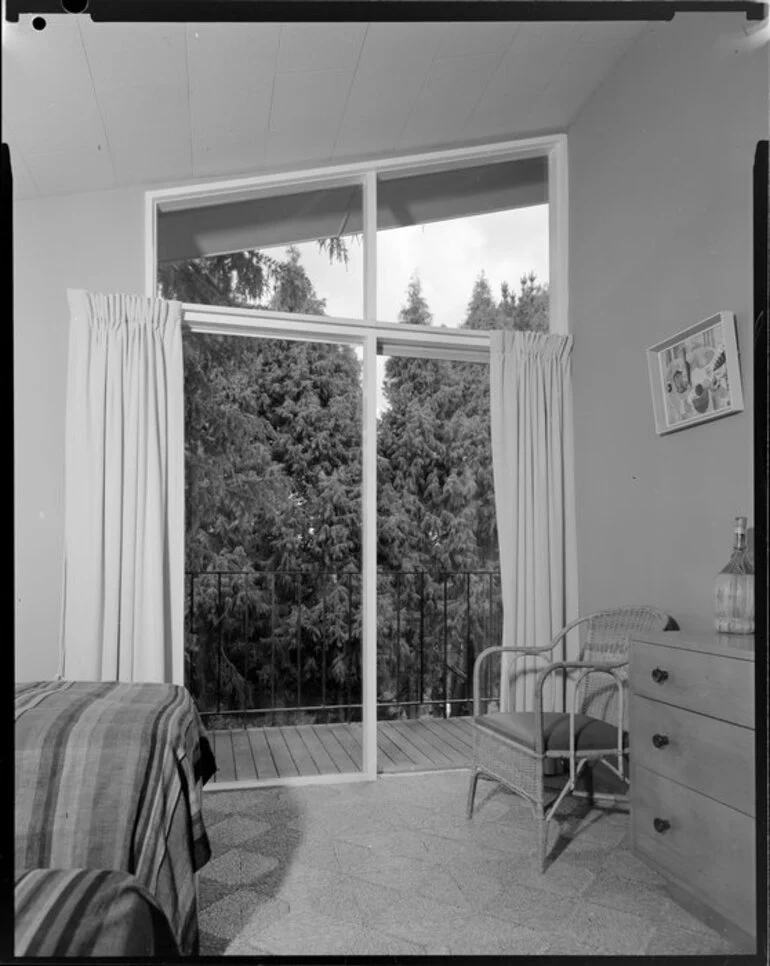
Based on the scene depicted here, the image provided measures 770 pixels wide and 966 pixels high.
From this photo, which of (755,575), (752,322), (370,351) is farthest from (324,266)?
(755,575)

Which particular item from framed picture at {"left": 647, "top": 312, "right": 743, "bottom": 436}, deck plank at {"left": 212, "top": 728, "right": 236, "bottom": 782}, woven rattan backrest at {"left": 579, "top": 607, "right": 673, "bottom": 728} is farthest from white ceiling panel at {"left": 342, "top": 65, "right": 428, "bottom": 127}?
deck plank at {"left": 212, "top": 728, "right": 236, "bottom": 782}

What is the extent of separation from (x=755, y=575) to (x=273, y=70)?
1526 mm

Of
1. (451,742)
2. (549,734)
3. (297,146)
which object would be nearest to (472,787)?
(451,742)

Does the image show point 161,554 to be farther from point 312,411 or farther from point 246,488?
point 312,411

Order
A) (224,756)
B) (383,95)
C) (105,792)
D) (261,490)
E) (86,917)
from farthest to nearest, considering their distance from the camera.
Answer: (224,756) → (261,490) → (383,95) → (105,792) → (86,917)

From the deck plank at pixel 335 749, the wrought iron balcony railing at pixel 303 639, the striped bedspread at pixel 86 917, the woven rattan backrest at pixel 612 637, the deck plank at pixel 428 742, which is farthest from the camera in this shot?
the deck plank at pixel 335 749

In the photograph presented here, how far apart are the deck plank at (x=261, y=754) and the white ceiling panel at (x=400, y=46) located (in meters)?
1.76

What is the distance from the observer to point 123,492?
169cm

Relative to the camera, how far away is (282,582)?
1991 millimetres

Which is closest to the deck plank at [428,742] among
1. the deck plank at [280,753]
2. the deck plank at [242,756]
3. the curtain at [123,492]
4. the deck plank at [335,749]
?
the deck plank at [335,749]

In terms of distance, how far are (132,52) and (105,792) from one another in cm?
151

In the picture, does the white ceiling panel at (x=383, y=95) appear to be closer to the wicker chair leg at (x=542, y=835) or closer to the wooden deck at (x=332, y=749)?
the wooden deck at (x=332, y=749)

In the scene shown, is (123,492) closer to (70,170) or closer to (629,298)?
(70,170)

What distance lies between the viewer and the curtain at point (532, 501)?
1.78 metres
